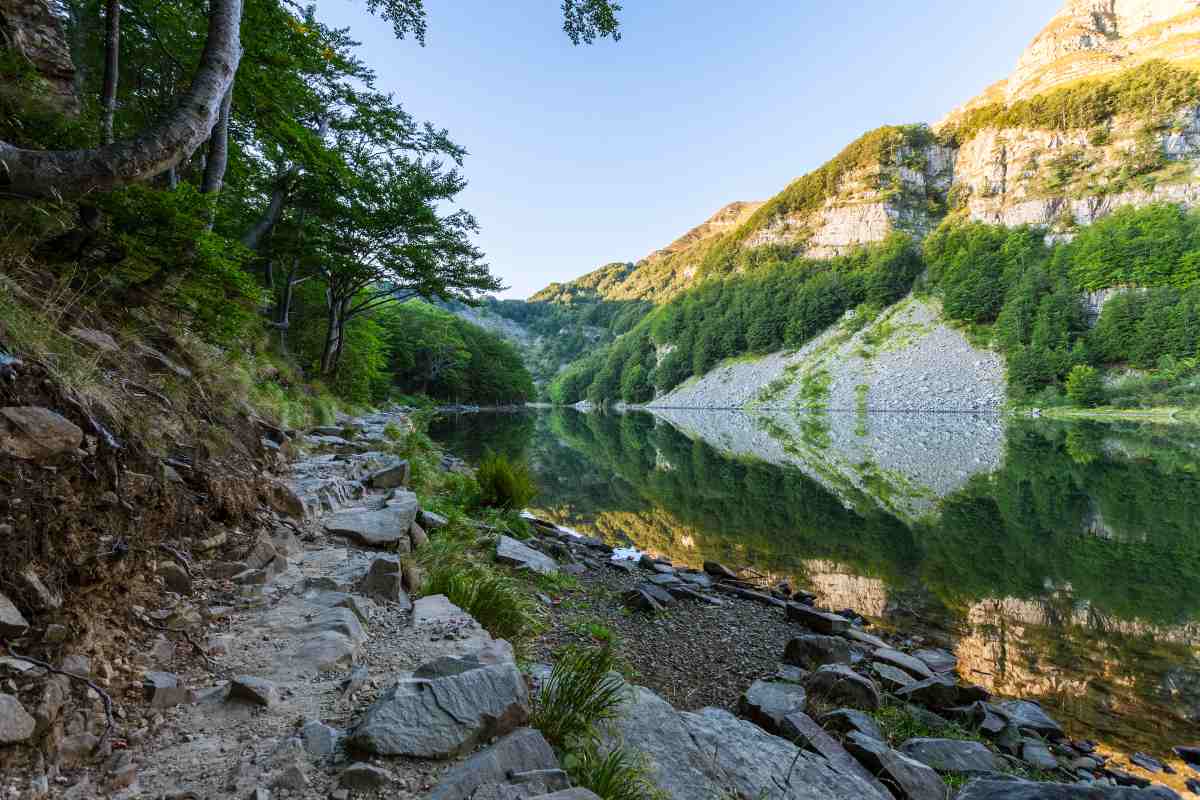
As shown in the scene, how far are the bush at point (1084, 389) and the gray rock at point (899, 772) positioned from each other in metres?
72.5

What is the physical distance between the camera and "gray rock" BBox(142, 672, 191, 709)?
2.37 meters

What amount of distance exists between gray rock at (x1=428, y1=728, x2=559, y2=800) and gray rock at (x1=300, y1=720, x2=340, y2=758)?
0.56m

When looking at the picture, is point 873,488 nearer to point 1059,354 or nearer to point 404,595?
point 404,595

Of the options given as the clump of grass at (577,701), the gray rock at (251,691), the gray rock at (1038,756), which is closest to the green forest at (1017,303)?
the gray rock at (1038,756)

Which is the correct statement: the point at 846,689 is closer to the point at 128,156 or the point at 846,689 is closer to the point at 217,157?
the point at 128,156

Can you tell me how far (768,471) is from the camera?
63.8 ft

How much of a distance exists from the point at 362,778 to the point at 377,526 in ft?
12.0

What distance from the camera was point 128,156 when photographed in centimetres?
358

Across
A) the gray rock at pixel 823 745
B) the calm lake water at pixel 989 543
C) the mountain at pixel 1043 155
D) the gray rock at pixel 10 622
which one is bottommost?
the calm lake water at pixel 989 543

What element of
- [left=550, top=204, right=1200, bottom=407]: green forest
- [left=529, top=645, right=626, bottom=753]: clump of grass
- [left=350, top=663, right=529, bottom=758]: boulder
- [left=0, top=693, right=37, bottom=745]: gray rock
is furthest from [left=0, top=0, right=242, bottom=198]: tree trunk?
[left=550, top=204, right=1200, bottom=407]: green forest

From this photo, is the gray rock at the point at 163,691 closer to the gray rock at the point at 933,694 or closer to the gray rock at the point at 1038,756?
the gray rock at the point at 933,694

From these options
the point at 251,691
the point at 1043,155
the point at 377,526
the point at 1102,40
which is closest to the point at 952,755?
the point at 251,691

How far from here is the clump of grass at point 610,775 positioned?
2.40 metres

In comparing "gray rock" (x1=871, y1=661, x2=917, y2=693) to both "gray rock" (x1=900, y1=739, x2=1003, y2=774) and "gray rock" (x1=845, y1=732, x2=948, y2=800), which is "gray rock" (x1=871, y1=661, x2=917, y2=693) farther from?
"gray rock" (x1=845, y1=732, x2=948, y2=800)
